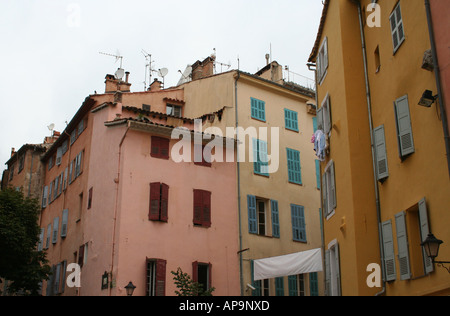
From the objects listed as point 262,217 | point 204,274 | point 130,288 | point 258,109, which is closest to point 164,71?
point 258,109

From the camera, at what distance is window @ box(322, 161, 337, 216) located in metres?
19.3

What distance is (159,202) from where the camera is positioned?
81.8 ft

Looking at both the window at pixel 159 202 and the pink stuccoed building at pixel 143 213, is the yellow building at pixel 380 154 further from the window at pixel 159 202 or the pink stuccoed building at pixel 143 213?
the window at pixel 159 202

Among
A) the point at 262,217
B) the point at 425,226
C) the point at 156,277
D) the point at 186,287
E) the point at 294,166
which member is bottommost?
the point at 186,287

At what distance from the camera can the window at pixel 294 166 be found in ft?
97.2

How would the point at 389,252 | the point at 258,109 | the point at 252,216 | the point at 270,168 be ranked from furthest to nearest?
the point at 258,109
the point at 270,168
the point at 252,216
the point at 389,252

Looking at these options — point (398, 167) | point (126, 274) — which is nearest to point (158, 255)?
point (126, 274)

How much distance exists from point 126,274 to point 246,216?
6.65 m

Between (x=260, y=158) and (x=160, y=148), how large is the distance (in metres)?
5.58

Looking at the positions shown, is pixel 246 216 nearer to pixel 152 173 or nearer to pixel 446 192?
pixel 152 173

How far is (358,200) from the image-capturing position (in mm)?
17125

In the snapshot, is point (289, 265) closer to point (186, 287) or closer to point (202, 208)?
point (186, 287)

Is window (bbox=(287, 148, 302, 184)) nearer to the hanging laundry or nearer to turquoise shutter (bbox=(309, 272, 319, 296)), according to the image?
turquoise shutter (bbox=(309, 272, 319, 296))
